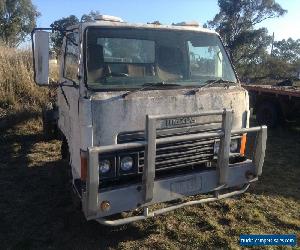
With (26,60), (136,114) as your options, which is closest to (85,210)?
(136,114)

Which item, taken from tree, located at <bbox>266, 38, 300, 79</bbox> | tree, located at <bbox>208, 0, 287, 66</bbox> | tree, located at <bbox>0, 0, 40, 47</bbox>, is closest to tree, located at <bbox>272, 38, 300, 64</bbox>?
tree, located at <bbox>266, 38, 300, 79</bbox>

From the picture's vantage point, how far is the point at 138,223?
4441 millimetres

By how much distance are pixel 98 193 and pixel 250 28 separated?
102 ft

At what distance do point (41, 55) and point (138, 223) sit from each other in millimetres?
2187

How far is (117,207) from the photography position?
11.3 feet

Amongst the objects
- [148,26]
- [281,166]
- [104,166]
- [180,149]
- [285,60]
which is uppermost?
[285,60]

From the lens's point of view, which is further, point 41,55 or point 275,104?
point 275,104

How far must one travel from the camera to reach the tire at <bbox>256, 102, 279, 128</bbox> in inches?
372

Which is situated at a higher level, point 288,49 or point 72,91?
point 288,49

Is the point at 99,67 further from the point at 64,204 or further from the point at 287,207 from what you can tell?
the point at 287,207

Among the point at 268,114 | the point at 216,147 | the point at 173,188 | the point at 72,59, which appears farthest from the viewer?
the point at 268,114

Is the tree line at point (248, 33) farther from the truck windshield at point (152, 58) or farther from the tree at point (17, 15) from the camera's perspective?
the truck windshield at point (152, 58)

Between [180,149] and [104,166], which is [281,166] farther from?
[104,166]

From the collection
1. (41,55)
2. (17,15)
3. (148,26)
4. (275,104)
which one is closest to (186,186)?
(148,26)
